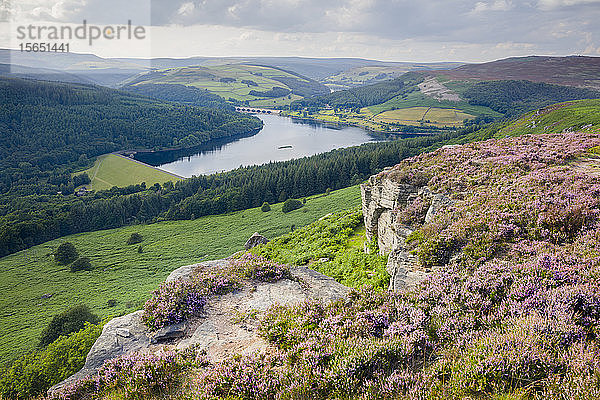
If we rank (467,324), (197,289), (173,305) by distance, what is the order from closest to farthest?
(467,324) → (173,305) → (197,289)

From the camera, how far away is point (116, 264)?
62031 millimetres

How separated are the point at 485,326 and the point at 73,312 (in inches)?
1682

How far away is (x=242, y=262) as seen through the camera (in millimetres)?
11977

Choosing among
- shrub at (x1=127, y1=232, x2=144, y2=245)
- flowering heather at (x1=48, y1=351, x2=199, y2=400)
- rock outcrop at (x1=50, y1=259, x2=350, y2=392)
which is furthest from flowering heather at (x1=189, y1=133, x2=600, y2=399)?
shrub at (x1=127, y1=232, x2=144, y2=245)

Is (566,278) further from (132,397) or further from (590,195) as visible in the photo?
(132,397)

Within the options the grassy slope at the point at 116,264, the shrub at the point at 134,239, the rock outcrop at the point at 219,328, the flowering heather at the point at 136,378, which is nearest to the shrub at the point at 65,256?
the grassy slope at the point at 116,264

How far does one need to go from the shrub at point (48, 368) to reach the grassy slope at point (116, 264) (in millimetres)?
12954

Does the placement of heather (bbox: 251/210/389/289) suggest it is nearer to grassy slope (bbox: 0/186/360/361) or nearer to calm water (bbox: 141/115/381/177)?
grassy slope (bbox: 0/186/360/361)

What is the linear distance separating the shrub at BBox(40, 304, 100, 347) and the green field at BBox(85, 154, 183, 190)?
327ft

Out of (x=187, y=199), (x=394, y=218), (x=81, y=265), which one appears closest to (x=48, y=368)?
(x=394, y=218)

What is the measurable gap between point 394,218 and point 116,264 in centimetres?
6137

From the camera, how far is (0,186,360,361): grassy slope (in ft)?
139

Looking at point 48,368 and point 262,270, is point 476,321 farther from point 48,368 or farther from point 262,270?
point 48,368

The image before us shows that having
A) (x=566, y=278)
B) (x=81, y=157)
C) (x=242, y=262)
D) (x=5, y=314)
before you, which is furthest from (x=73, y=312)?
(x=81, y=157)
